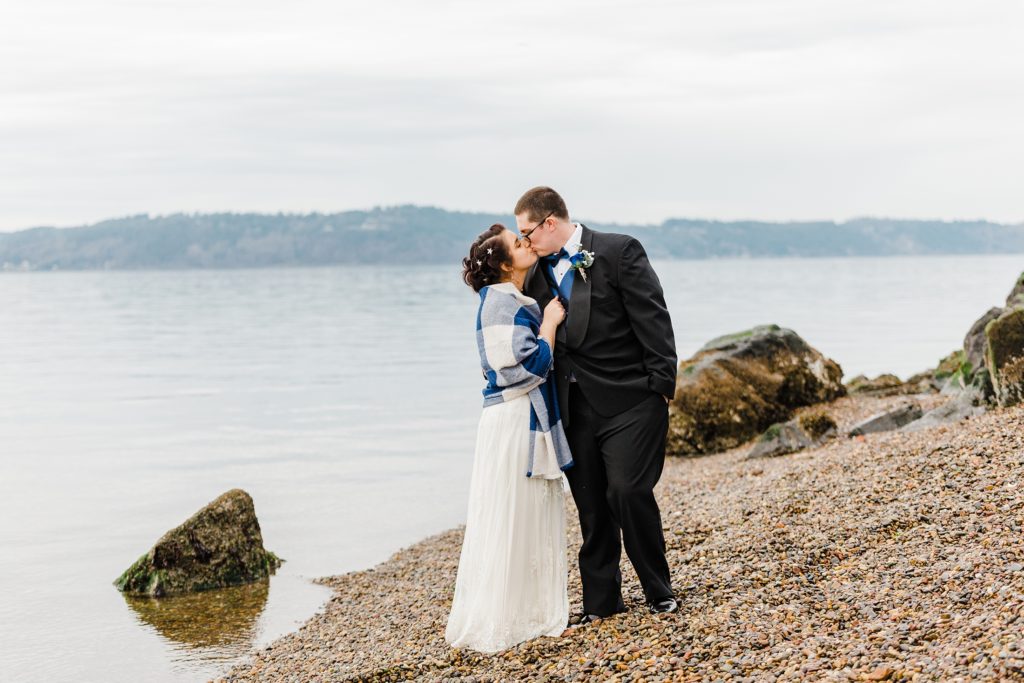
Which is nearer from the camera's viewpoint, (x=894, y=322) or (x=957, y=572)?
(x=957, y=572)

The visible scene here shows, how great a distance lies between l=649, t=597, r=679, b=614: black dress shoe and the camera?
694 cm

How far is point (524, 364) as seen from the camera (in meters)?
6.71

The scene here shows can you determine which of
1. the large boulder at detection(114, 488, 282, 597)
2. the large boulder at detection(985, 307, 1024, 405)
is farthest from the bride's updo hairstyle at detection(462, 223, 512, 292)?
the large boulder at detection(114, 488, 282, 597)

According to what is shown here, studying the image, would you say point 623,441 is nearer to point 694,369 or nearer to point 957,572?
point 957,572

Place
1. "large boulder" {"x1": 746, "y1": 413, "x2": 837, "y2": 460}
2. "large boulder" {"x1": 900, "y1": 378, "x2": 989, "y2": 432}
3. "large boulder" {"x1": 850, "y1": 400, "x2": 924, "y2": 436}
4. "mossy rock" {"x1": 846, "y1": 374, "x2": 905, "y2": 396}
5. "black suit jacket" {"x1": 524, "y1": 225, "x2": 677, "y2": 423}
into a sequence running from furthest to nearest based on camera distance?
"mossy rock" {"x1": 846, "y1": 374, "x2": 905, "y2": 396} → "large boulder" {"x1": 746, "y1": 413, "x2": 837, "y2": 460} → "large boulder" {"x1": 850, "y1": 400, "x2": 924, "y2": 436} → "large boulder" {"x1": 900, "y1": 378, "x2": 989, "y2": 432} → "black suit jacket" {"x1": 524, "y1": 225, "x2": 677, "y2": 423}

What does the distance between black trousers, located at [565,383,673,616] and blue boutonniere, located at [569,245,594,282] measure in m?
0.75

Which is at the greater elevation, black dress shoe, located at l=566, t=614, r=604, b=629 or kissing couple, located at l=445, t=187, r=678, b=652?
kissing couple, located at l=445, t=187, r=678, b=652

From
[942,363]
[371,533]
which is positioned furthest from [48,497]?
[942,363]

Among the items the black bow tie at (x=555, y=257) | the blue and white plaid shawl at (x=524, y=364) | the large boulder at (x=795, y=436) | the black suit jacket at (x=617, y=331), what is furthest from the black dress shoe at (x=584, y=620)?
the large boulder at (x=795, y=436)

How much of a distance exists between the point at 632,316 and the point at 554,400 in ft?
2.52

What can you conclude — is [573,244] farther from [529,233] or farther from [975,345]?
[975,345]

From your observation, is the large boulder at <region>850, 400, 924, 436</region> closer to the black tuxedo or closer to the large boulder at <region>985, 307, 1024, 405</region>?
the large boulder at <region>985, 307, 1024, 405</region>

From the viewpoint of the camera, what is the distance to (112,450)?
2133 cm

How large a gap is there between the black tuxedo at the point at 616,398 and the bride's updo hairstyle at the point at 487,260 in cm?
50
